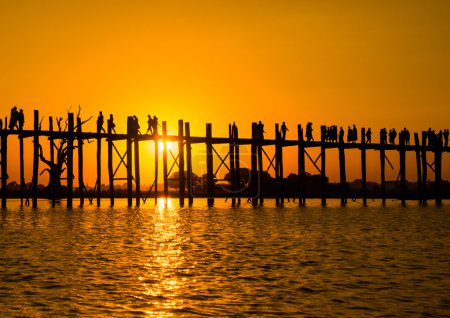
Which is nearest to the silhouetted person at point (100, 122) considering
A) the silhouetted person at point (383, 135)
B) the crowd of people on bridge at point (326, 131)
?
the crowd of people on bridge at point (326, 131)

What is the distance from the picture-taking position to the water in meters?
12.3

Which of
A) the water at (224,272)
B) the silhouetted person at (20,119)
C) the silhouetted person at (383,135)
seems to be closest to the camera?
the water at (224,272)

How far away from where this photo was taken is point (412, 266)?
17438 mm

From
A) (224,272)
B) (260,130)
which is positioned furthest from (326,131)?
(224,272)

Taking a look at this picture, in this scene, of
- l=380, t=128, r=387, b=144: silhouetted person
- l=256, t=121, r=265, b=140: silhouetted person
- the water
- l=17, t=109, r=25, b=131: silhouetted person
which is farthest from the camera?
l=380, t=128, r=387, b=144: silhouetted person

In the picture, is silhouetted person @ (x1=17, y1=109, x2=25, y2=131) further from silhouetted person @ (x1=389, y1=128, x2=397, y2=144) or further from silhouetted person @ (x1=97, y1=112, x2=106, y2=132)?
silhouetted person @ (x1=389, y1=128, x2=397, y2=144)

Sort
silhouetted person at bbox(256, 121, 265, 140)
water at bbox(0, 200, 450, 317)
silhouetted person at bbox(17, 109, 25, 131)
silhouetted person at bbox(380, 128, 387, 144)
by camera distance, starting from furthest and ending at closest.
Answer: silhouetted person at bbox(380, 128, 387, 144)
silhouetted person at bbox(256, 121, 265, 140)
silhouetted person at bbox(17, 109, 25, 131)
water at bbox(0, 200, 450, 317)

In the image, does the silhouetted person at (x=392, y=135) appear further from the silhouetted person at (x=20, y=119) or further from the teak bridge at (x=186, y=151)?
the silhouetted person at (x=20, y=119)

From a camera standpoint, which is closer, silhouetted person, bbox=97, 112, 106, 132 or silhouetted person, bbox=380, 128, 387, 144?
silhouetted person, bbox=97, 112, 106, 132

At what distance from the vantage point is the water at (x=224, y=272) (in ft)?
40.4

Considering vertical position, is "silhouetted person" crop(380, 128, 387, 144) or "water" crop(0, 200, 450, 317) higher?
"silhouetted person" crop(380, 128, 387, 144)

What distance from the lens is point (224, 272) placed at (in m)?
16.4

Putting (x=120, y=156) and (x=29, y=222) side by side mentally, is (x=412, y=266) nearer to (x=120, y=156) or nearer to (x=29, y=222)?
(x=29, y=222)

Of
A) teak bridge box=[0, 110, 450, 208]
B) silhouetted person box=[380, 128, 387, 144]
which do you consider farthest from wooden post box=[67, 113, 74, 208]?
silhouetted person box=[380, 128, 387, 144]
